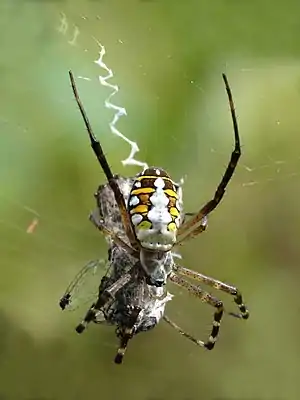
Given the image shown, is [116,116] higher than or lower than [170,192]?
higher

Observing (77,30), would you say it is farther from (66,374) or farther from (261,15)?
(66,374)

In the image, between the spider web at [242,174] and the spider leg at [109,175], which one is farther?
the spider web at [242,174]

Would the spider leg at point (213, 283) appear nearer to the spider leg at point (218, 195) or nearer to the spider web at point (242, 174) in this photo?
the spider leg at point (218, 195)

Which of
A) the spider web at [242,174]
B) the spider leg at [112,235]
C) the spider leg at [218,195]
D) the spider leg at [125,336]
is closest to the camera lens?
the spider leg at [218,195]

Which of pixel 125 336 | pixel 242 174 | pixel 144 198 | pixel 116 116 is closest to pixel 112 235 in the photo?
pixel 144 198

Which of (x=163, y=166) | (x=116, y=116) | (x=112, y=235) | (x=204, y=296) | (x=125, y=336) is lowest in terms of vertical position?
(x=125, y=336)

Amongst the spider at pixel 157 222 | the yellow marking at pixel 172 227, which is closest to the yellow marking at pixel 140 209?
the spider at pixel 157 222

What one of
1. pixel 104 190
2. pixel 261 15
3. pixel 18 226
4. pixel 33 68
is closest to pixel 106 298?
pixel 104 190

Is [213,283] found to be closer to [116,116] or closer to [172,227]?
[172,227]
